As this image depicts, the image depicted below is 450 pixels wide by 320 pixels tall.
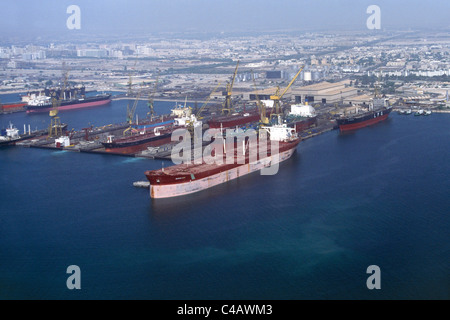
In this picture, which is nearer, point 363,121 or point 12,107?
point 363,121

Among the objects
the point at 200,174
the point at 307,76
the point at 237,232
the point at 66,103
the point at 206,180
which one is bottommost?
the point at 237,232

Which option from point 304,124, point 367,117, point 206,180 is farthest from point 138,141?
point 367,117

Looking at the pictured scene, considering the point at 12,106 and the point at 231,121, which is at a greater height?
the point at 12,106

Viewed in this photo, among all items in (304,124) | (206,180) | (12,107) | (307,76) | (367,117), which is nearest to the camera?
(206,180)

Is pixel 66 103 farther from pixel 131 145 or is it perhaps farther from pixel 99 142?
pixel 131 145

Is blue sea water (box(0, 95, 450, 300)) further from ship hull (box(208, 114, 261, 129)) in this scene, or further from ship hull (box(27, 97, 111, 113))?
ship hull (box(27, 97, 111, 113))

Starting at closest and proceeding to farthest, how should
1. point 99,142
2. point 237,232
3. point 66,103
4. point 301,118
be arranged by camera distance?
1. point 237,232
2. point 99,142
3. point 301,118
4. point 66,103

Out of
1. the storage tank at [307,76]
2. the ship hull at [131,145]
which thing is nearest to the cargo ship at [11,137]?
the ship hull at [131,145]

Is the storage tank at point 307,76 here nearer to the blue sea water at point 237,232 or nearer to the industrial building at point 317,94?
the industrial building at point 317,94
